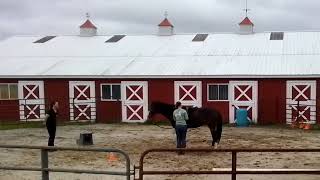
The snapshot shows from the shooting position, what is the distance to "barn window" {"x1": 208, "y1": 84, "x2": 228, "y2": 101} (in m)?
24.6

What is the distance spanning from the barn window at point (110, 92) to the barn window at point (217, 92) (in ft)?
15.2

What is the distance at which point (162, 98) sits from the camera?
2522 centimetres

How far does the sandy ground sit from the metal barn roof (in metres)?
3.25

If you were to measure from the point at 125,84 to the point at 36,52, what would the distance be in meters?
8.40

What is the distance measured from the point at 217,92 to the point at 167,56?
4.57 metres

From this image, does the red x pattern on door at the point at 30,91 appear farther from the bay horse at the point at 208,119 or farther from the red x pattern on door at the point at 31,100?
the bay horse at the point at 208,119

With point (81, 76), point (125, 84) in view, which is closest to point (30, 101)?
point (81, 76)

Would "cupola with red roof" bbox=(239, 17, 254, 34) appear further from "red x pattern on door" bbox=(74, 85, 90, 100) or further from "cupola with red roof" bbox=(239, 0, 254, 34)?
"red x pattern on door" bbox=(74, 85, 90, 100)

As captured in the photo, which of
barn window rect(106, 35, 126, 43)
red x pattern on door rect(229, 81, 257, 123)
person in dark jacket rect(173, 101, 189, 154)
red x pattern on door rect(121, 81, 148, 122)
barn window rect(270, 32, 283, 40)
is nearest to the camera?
person in dark jacket rect(173, 101, 189, 154)

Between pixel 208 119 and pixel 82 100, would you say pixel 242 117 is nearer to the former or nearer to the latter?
pixel 208 119

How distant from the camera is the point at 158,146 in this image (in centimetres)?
1669

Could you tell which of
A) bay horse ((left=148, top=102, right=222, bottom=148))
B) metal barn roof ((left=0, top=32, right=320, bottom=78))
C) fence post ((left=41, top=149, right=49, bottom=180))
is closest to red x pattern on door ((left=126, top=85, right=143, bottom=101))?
metal barn roof ((left=0, top=32, right=320, bottom=78))

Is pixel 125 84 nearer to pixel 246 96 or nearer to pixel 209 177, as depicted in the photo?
pixel 246 96

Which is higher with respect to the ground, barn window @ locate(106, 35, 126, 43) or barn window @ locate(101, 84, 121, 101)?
barn window @ locate(106, 35, 126, 43)
